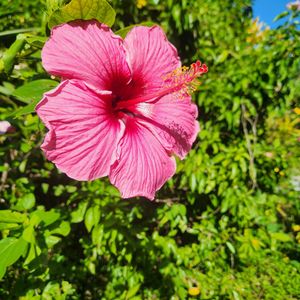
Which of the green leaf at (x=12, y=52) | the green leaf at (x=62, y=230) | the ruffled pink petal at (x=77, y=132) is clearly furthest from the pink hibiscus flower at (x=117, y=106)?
the green leaf at (x=62, y=230)

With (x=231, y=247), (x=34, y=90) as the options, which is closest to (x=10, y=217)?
(x=34, y=90)

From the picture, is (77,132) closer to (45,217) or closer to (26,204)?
(45,217)

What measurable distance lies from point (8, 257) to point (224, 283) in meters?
1.63

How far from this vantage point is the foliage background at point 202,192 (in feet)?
6.45

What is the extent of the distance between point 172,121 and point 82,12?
1.40ft

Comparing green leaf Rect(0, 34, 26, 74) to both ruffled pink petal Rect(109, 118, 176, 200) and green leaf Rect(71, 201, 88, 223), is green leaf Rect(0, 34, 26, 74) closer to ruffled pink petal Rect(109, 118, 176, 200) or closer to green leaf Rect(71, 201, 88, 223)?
ruffled pink petal Rect(109, 118, 176, 200)

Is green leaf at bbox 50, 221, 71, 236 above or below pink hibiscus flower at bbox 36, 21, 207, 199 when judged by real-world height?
below

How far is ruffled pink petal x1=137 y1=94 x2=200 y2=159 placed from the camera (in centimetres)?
99

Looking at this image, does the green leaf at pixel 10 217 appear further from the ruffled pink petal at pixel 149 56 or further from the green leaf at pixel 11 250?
the ruffled pink petal at pixel 149 56

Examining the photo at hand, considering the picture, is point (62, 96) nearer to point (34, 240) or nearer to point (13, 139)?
point (34, 240)

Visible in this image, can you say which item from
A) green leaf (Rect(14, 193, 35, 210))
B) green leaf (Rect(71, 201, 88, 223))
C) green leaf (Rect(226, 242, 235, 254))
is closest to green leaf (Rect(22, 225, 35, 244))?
green leaf (Rect(14, 193, 35, 210))

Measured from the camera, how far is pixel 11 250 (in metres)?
1.11

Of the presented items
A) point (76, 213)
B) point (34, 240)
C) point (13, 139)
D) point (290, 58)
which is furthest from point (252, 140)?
point (34, 240)

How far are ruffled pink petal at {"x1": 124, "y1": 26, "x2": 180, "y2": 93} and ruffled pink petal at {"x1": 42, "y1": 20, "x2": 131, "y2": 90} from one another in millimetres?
34
